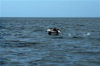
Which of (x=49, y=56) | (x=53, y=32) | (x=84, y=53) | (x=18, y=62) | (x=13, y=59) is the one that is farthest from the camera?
(x=53, y=32)

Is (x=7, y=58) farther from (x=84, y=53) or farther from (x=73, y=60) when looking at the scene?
(x=84, y=53)

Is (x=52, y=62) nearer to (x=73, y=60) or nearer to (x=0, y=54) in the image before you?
(x=73, y=60)

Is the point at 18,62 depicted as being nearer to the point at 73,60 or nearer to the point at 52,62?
the point at 52,62

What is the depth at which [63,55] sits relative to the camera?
23.6 meters

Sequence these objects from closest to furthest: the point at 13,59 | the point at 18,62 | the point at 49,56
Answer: the point at 18,62 → the point at 13,59 → the point at 49,56

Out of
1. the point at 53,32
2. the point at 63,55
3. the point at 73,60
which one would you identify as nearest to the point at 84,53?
the point at 63,55

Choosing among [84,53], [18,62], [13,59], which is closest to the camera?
[18,62]

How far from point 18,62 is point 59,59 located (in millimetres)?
3041

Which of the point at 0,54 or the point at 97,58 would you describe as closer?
the point at 97,58

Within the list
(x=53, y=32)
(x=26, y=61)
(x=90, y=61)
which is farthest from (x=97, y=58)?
(x=53, y=32)

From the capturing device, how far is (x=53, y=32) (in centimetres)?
4512

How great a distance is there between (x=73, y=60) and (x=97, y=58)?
2.07 meters

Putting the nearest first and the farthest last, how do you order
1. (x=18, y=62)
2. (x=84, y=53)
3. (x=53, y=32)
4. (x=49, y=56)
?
(x=18, y=62)
(x=49, y=56)
(x=84, y=53)
(x=53, y=32)

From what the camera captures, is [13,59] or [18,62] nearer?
[18,62]
